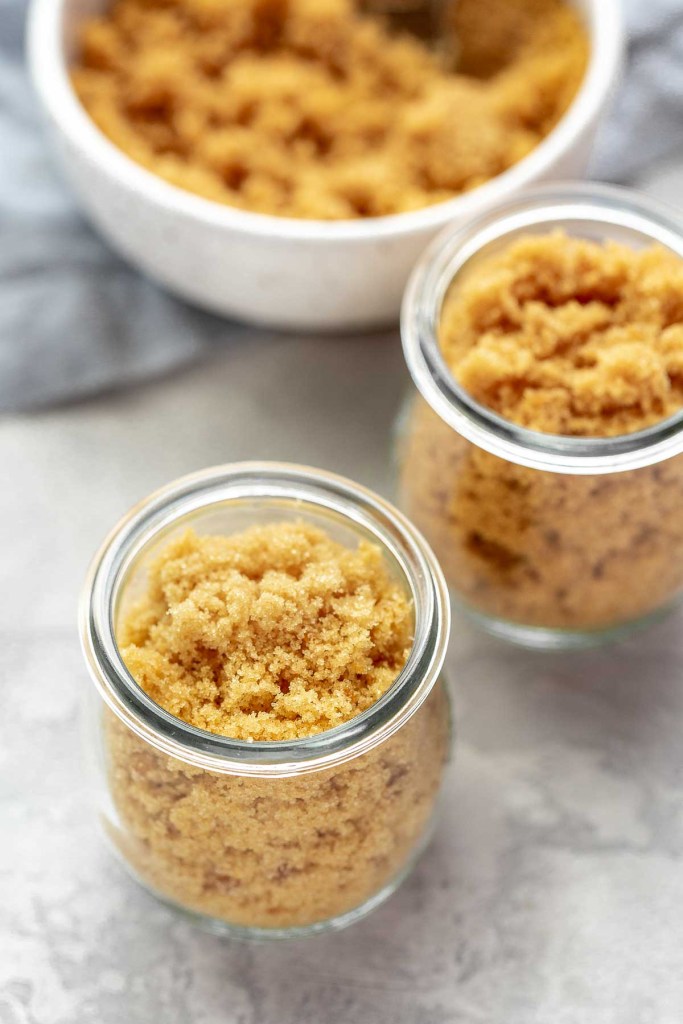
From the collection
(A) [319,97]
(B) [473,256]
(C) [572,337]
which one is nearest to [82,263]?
(A) [319,97]

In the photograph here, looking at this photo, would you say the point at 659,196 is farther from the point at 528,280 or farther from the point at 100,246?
the point at 100,246

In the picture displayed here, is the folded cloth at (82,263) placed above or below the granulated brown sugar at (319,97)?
below

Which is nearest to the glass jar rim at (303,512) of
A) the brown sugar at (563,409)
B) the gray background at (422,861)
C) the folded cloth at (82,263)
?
the brown sugar at (563,409)

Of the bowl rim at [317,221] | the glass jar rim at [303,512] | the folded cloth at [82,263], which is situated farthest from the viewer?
the folded cloth at [82,263]

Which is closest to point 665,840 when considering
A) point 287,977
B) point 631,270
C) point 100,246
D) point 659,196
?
point 287,977

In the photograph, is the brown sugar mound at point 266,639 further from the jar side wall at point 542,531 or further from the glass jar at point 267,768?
the jar side wall at point 542,531
